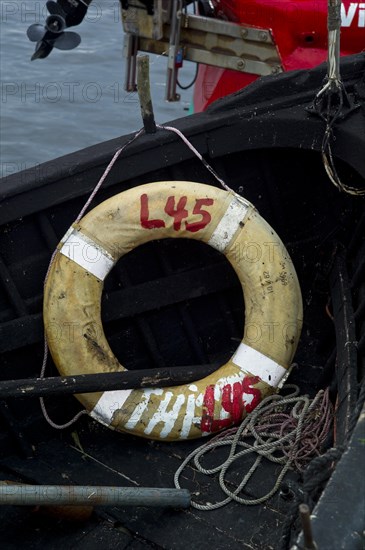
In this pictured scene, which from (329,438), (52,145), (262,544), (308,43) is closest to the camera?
(262,544)

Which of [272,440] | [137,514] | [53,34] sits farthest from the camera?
[53,34]

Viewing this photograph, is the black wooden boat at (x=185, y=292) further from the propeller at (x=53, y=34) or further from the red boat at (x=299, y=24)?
the propeller at (x=53, y=34)

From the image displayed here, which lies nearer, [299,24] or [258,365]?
[258,365]

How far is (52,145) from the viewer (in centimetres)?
1102

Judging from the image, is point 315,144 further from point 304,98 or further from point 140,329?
point 140,329

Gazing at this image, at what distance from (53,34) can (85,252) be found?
5294mm

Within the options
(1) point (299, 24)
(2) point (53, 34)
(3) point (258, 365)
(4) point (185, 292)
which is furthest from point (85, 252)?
(2) point (53, 34)

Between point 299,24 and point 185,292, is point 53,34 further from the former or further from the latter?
point 185,292

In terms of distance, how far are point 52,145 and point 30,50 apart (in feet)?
11.6

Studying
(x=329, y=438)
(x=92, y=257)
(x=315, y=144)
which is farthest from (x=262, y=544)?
(x=315, y=144)

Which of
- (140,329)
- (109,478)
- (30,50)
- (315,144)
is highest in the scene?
(315,144)

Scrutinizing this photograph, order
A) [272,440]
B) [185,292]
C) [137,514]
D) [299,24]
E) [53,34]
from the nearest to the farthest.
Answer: [137,514], [272,440], [185,292], [299,24], [53,34]

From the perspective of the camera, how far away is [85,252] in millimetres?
3877

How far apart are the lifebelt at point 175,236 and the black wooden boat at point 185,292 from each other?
14cm
